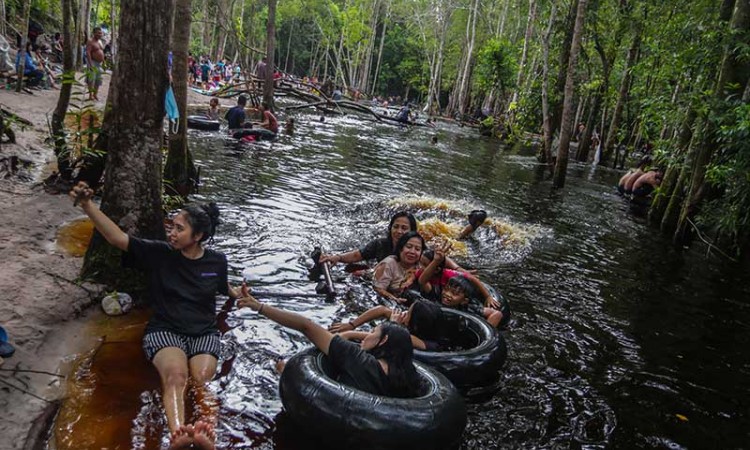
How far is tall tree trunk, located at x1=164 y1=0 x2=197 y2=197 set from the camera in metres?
8.57

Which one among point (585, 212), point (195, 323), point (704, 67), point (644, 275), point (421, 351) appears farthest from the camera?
point (585, 212)

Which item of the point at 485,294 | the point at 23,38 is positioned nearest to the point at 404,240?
the point at 485,294

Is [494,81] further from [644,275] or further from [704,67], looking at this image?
[644,275]

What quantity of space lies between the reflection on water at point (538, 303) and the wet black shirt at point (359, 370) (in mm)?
602

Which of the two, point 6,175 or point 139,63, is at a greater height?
point 139,63

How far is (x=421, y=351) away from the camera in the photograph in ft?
15.6

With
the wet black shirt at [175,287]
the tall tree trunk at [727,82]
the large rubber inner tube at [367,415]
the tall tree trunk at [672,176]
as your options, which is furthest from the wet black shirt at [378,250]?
the tall tree trunk at [672,176]

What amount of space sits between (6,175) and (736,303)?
11451 mm

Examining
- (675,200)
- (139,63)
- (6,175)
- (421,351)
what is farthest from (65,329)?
(675,200)

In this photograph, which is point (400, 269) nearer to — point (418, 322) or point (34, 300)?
point (418, 322)

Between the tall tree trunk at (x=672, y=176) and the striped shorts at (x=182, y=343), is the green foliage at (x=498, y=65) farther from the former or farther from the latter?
the striped shorts at (x=182, y=343)

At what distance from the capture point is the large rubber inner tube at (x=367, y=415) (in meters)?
3.41

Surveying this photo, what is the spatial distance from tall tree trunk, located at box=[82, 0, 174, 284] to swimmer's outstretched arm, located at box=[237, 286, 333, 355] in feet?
5.48

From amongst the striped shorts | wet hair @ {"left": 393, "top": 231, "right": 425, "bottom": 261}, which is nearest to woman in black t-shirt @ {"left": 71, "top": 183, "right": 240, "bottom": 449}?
the striped shorts
